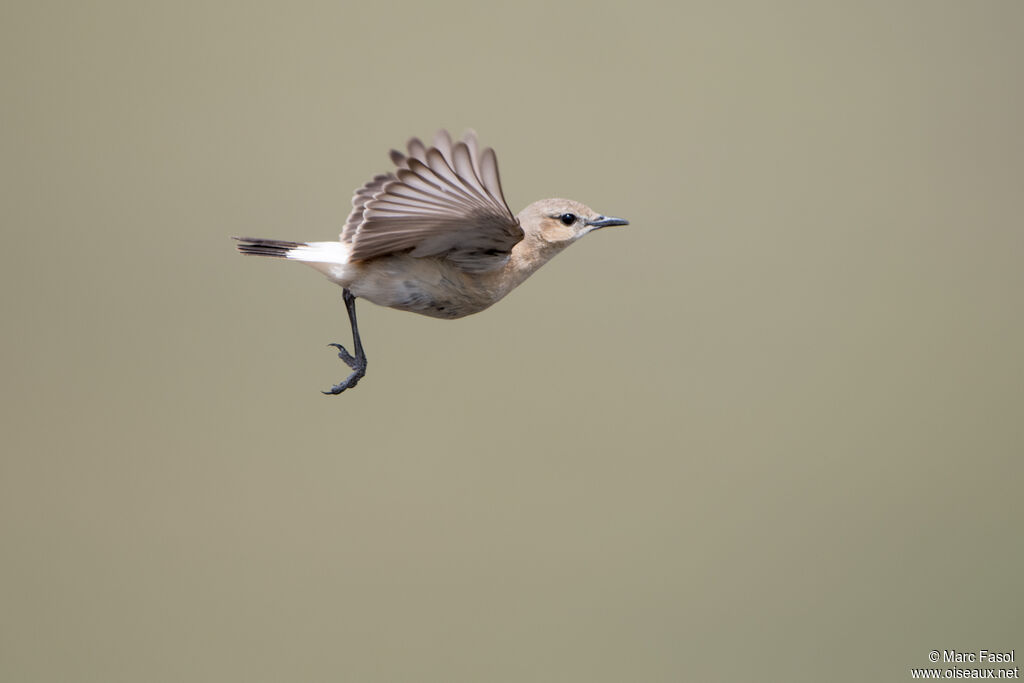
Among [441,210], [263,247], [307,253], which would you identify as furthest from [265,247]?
[441,210]

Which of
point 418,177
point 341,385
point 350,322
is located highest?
point 418,177

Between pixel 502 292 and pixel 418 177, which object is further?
pixel 502 292

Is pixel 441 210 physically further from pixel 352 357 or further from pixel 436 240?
pixel 352 357

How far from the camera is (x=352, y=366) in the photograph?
4.17 metres

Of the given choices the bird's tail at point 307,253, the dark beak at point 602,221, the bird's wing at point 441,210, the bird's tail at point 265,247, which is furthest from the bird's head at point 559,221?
the bird's tail at point 265,247

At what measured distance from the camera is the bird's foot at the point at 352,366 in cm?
405

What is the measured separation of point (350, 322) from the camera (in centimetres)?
423

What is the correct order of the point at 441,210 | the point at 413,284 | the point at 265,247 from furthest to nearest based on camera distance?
the point at 265,247, the point at 413,284, the point at 441,210

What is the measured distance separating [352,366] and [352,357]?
5 centimetres

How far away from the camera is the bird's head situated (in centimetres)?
420

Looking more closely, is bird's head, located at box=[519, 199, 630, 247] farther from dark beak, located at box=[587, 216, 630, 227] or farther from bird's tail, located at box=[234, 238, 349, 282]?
bird's tail, located at box=[234, 238, 349, 282]

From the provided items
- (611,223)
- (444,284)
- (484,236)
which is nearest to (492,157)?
(484,236)

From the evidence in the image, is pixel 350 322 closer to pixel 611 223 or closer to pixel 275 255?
pixel 275 255

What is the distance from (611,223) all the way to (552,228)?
25 centimetres
